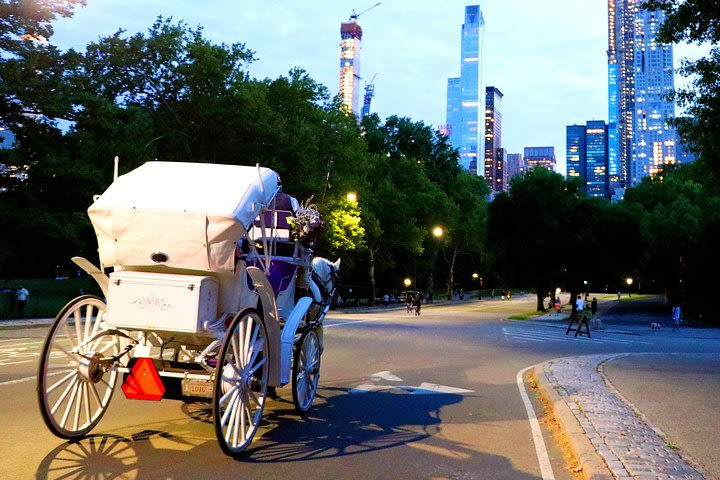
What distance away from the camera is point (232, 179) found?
7324 mm

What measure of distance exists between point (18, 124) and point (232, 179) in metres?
26.6

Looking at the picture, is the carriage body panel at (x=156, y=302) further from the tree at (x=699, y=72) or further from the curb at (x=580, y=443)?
the tree at (x=699, y=72)

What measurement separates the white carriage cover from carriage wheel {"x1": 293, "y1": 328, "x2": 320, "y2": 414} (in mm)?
2197

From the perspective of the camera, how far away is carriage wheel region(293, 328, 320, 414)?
8.44 meters

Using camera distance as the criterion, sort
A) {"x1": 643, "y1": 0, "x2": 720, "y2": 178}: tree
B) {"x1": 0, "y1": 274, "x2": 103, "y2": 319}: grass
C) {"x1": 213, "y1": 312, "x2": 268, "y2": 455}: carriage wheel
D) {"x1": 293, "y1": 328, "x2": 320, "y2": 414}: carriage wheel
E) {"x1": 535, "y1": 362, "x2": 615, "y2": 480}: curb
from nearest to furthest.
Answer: {"x1": 535, "y1": 362, "x2": 615, "y2": 480}: curb
{"x1": 213, "y1": 312, "x2": 268, "y2": 455}: carriage wheel
{"x1": 293, "y1": 328, "x2": 320, "y2": 414}: carriage wheel
{"x1": 643, "y1": 0, "x2": 720, "y2": 178}: tree
{"x1": 0, "y1": 274, "x2": 103, "y2": 319}: grass

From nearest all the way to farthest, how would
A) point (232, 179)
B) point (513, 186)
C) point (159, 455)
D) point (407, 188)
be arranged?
1. point (159, 455)
2. point (232, 179)
3. point (513, 186)
4. point (407, 188)

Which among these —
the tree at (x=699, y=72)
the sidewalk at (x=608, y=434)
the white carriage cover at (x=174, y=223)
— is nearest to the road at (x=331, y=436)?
the sidewalk at (x=608, y=434)

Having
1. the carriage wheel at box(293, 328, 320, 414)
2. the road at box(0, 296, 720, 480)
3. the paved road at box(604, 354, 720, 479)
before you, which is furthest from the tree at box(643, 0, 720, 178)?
the carriage wheel at box(293, 328, 320, 414)

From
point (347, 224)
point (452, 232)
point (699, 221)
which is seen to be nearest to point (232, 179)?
point (347, 224)

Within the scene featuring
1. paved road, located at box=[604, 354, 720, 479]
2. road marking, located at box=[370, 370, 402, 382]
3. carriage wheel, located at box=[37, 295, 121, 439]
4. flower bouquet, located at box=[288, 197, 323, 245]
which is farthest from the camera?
road marking, located at box=[370, 370, 402, 382]

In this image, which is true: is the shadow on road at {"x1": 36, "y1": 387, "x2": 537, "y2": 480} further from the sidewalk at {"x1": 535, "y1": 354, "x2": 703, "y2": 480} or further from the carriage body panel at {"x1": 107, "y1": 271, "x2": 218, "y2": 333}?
the carriage body panel at {"x1": 107, "y1": 271, "x2": 218, "y2": 333}

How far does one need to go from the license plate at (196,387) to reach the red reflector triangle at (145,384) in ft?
0.74

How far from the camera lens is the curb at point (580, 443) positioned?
19.7ft

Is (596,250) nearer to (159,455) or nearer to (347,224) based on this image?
(347,224)
